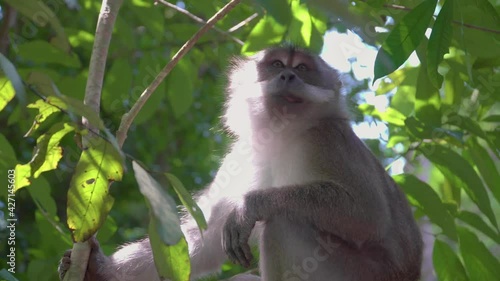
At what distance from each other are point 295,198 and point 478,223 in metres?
1.23

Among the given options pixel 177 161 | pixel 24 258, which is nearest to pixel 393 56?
pixel 24 258

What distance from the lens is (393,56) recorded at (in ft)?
11.7

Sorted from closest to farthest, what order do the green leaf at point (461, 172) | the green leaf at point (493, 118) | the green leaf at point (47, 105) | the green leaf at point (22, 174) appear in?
the green leaf at point (47, 105) → the green leaf at point (22, 174) → the green leaf at point (461, 172) → the green leaf at point (493, 118)

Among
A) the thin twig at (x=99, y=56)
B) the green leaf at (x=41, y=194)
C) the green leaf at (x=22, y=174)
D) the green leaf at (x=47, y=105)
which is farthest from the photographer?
the green leaf at (x=41, y=194)

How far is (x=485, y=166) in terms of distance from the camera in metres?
4.91

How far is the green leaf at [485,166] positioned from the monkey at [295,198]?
65cm

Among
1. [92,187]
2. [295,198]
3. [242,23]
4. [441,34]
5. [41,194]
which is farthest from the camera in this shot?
[242,23]

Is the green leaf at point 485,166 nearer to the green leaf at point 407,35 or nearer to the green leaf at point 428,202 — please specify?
the green leaf at point 428,202

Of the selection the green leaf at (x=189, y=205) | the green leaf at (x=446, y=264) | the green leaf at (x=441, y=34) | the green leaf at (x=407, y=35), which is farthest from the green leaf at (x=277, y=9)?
the green leaf at (x=446, y=264)

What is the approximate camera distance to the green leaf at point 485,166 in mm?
4770

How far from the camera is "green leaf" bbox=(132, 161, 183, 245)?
2.23 meters

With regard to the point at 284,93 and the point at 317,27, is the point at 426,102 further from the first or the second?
the point at 284,93

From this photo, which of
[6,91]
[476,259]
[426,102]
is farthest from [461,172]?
[6,91]

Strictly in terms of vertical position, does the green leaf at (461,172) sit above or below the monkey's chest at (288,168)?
below
